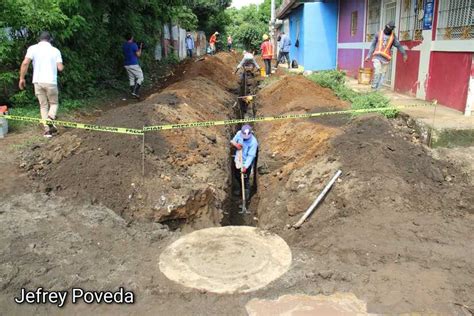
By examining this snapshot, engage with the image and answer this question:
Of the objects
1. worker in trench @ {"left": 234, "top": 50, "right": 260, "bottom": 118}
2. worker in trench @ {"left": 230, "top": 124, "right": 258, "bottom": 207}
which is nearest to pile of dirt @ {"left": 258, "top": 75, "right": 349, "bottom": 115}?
worker in trench @ {"left": 234, "top": 50, "right": 260, "bottom": 118}

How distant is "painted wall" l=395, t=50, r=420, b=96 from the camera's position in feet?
34.7

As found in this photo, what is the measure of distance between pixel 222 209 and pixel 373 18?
10.6m

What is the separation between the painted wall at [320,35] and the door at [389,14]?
5485 millimetres

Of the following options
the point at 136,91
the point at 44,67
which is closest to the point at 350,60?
the point at 136,91

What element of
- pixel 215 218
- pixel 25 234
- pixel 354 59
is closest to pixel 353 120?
pixel 215 218

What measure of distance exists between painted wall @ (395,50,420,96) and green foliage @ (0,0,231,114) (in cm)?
829

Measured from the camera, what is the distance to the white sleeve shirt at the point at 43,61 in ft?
24.2

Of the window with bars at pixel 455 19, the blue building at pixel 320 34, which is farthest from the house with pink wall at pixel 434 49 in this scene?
the blue building at pixel 320 34

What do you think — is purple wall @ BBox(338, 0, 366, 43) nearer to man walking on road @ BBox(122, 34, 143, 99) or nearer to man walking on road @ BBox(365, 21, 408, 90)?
man walking on road @ BBox(365, 21, 408, 90)

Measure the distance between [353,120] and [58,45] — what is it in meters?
7.26

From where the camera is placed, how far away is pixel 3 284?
156 inches

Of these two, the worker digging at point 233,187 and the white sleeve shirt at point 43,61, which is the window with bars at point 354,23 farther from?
the white sleeve shirt at point 43,61

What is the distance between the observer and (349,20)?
17266 millimetres

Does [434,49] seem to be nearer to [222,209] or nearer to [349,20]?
[222,209]
